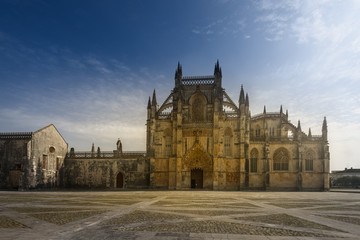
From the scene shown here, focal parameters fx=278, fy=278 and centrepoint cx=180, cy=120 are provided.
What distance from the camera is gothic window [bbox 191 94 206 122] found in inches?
1845

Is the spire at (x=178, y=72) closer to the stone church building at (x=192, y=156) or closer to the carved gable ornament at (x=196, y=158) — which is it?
the stone church building at (x=192, y=156)

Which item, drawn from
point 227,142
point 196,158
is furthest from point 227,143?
point 196,158

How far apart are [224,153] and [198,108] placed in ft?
29.1

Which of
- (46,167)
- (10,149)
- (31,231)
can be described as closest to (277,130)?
(46,167)

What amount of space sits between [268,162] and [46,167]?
114 ft

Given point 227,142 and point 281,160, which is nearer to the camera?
point 227,142

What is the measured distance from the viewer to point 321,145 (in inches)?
1751

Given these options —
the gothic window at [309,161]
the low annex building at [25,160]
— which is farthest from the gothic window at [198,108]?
the low annex building at [25,160]

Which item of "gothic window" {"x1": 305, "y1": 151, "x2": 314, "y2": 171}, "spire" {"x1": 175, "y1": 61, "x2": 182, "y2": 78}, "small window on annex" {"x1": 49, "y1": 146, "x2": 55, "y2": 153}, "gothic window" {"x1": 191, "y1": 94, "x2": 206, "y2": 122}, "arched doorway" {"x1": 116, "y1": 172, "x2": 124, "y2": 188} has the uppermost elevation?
"spire" {"x1": 175, "y1": 61, "x2": 182, "y2": 78}

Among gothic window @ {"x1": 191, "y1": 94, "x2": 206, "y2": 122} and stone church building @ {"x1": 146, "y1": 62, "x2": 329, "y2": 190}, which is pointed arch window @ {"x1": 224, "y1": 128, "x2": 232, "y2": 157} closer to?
stone church building @ {"x1": 146, "y1": 62, "x2": 329, "y2": 190}

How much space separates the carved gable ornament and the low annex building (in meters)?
21.7

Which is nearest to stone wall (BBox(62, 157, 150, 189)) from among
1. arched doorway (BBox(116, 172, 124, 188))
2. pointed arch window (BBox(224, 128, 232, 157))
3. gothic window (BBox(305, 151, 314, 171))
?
arched doorway (BBox(116, 172, 124, 188))

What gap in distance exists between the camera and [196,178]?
146 ft

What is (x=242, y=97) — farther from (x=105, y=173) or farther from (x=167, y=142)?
(x=105, y=173)
